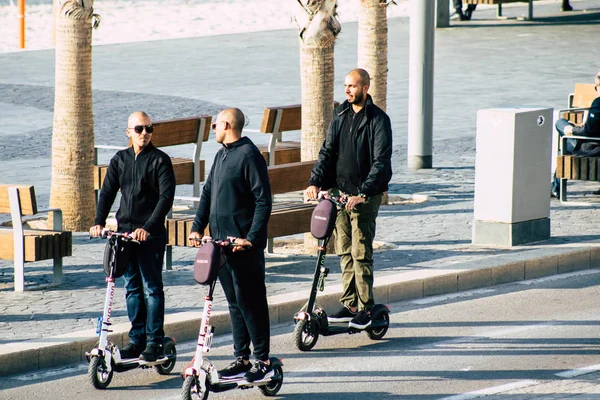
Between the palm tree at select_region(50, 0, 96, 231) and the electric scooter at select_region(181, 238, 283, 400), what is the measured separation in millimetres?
5163

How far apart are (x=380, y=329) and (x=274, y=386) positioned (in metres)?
1.61

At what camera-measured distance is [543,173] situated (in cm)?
1179

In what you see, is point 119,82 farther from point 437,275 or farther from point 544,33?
point 437,275

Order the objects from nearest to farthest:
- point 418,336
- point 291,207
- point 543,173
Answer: point 418,336 → point 291,207 → point 543,173

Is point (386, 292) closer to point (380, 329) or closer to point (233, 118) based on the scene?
point (380, 329)

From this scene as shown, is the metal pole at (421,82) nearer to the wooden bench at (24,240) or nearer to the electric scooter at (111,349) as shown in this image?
the wooden bench at (24,240)

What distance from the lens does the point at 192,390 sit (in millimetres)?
6961

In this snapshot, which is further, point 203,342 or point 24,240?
point 24,240

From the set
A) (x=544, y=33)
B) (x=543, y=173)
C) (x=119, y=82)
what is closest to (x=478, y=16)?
(x=544, y=33)

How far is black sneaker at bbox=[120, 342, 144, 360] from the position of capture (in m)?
7.77

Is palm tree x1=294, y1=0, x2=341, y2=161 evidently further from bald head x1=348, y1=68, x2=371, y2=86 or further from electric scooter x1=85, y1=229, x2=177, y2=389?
electric scooter x1=85, y1=229, x2=177, y2=389

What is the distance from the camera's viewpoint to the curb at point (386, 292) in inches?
319

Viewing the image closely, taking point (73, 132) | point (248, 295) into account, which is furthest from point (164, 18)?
point (248, 295)

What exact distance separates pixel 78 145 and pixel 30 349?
4.42 m
